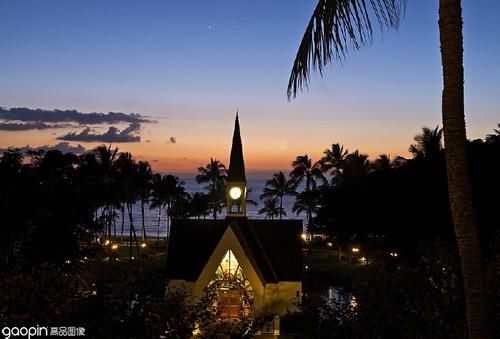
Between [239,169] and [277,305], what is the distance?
8.85 m

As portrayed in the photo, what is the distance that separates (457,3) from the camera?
6.00 meters

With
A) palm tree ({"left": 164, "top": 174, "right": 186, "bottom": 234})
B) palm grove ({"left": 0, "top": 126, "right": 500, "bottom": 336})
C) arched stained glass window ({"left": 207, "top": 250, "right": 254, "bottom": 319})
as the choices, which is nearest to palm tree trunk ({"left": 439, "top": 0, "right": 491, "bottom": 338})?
palm grove ({"left": 0, "top": 126, "right": 500, "bottom": 336})

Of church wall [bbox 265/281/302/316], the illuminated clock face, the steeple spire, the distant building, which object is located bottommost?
church wall [bbox 265/281/302/316]

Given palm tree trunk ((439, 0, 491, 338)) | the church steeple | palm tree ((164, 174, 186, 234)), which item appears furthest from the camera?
palm tree ((164, 174, 186, 234))

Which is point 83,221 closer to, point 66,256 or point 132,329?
point 66,256

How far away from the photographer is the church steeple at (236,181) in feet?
102

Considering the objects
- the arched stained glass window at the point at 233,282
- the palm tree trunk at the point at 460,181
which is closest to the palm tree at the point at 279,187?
the arched stained glass window at the point at 233,282

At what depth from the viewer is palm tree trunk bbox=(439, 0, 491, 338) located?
5.82m

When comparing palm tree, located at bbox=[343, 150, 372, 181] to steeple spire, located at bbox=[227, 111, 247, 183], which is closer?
steeple spire, located at bbox=[227, 111, 247, 183]

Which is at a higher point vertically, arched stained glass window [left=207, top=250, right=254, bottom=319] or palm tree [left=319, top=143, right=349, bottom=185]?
palm tree [left=319, top=143, right=349, bottom=185]

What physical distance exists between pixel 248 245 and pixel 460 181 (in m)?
24.4

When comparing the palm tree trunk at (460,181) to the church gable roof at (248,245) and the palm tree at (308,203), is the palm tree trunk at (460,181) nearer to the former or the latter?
the church gable roof at (248,245)

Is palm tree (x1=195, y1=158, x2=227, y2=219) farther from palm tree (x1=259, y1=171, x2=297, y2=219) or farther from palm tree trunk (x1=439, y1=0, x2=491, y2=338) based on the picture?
palm tree trunk (x1=439, y1=0, x2=491, y2=338)

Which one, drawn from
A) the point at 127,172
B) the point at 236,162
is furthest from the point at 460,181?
the point at 127,172
